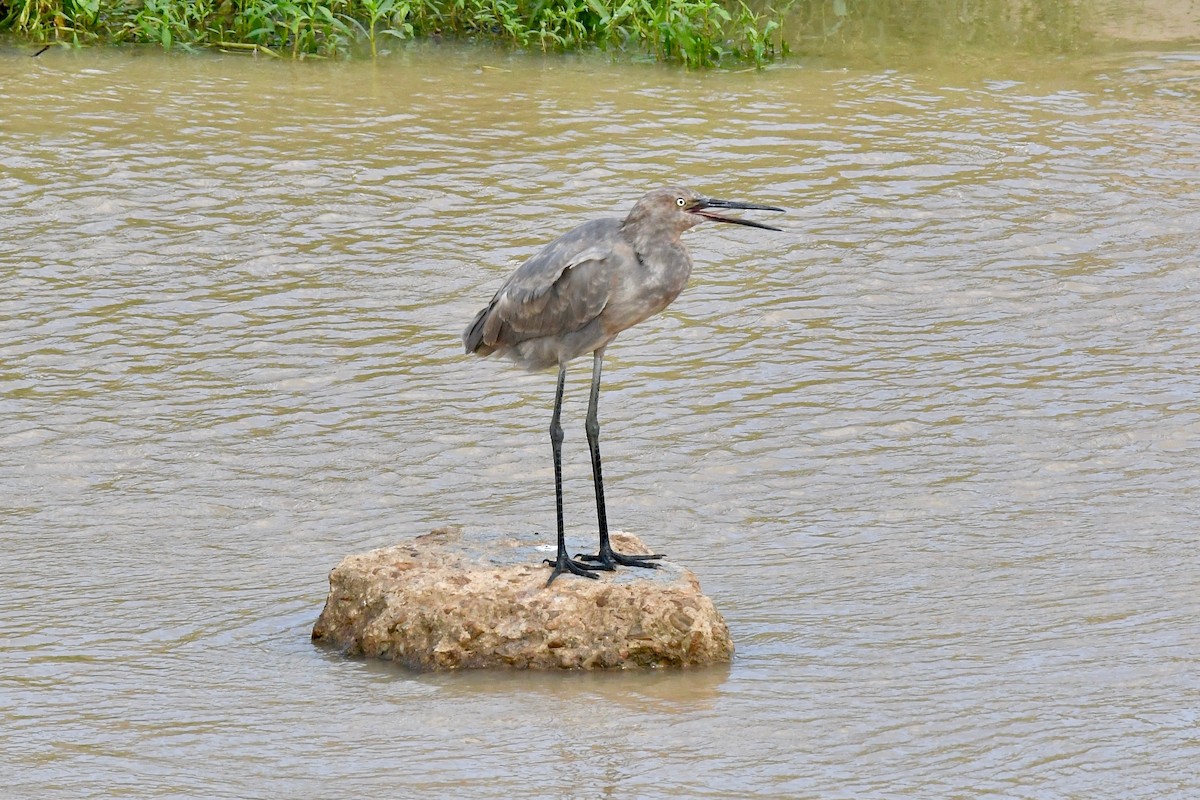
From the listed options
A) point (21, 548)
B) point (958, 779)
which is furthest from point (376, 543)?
point (958, 779)

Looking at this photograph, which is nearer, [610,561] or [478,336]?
[610,561]

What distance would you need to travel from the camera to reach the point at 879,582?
6145 mm

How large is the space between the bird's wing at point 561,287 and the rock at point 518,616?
0.84 metres

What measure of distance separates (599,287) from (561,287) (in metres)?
0.15

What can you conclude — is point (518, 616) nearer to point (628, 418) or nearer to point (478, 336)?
point (478, 336)

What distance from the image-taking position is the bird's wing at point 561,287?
5.65 metres

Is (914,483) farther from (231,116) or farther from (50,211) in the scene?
(231,116)

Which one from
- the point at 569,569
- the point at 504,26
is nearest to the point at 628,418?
the point at 569,569

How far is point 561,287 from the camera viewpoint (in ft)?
18.8

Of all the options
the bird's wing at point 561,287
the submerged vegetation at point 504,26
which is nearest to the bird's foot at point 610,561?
the bird's wing at point 561,287

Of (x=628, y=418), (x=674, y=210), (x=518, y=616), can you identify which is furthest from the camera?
(x=628, y=418)

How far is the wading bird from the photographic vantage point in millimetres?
5598

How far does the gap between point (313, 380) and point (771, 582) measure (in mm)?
2996

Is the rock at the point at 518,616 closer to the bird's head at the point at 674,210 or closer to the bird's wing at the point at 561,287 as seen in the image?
the bird's wing at the point at 561,287
